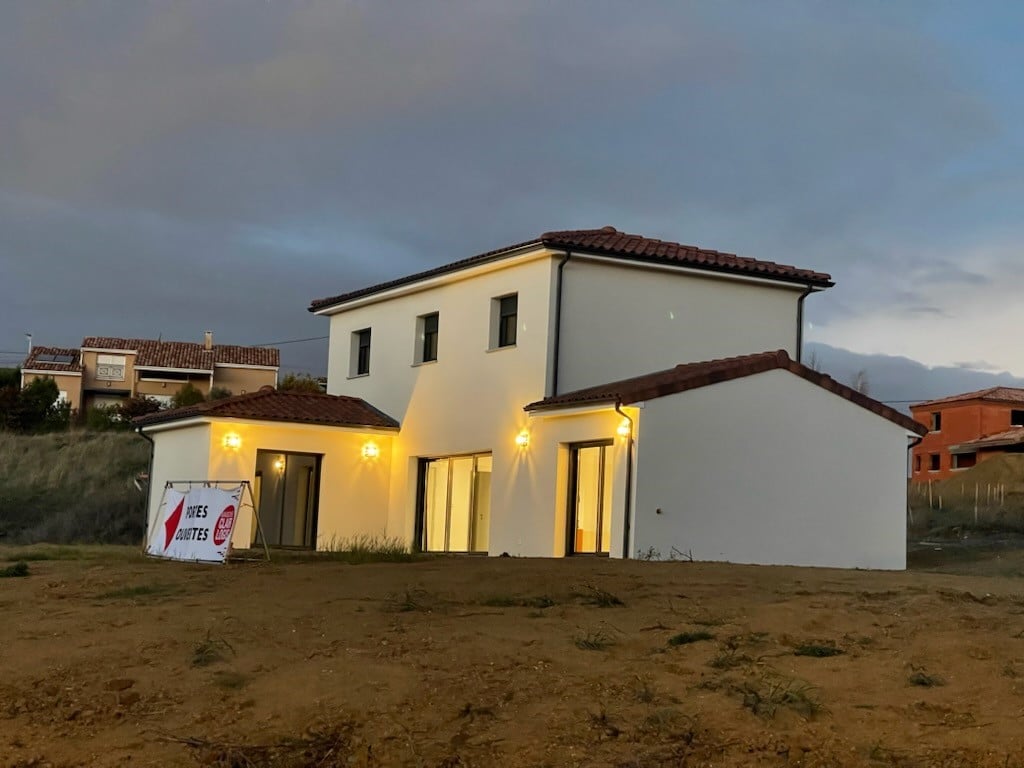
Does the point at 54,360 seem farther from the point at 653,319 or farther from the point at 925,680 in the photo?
the point at 925,680

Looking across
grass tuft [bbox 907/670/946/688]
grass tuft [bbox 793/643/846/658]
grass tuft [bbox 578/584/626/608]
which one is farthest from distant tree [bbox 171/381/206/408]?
grass tuft [bbox 907/670/946/688]

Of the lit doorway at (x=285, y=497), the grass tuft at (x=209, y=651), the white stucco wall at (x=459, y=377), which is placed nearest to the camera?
the grass tuft at (x=209, y=651)

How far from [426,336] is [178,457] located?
5544mm

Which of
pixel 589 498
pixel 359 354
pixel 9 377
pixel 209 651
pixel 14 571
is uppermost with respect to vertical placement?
pixel 9 377

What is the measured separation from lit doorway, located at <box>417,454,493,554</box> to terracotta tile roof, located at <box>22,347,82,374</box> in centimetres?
5668

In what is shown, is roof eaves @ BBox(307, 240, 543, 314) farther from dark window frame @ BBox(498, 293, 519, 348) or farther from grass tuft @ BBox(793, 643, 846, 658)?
grass tuft @ BBox(793, 643, 846, 658)

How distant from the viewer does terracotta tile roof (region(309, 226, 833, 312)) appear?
22031 millimetres

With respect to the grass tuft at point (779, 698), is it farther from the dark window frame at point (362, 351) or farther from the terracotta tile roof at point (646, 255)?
the dark window frame at point (362, 351)

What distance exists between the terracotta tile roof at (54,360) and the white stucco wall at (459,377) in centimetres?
5288

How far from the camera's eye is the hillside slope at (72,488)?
33938 mm

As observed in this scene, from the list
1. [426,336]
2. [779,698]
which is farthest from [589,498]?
[779,698]

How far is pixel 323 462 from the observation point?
2564cm

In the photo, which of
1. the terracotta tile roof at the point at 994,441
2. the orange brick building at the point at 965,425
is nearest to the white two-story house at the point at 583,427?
the terracotta tile roof at the point at 994,441

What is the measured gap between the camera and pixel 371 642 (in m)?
9.43
